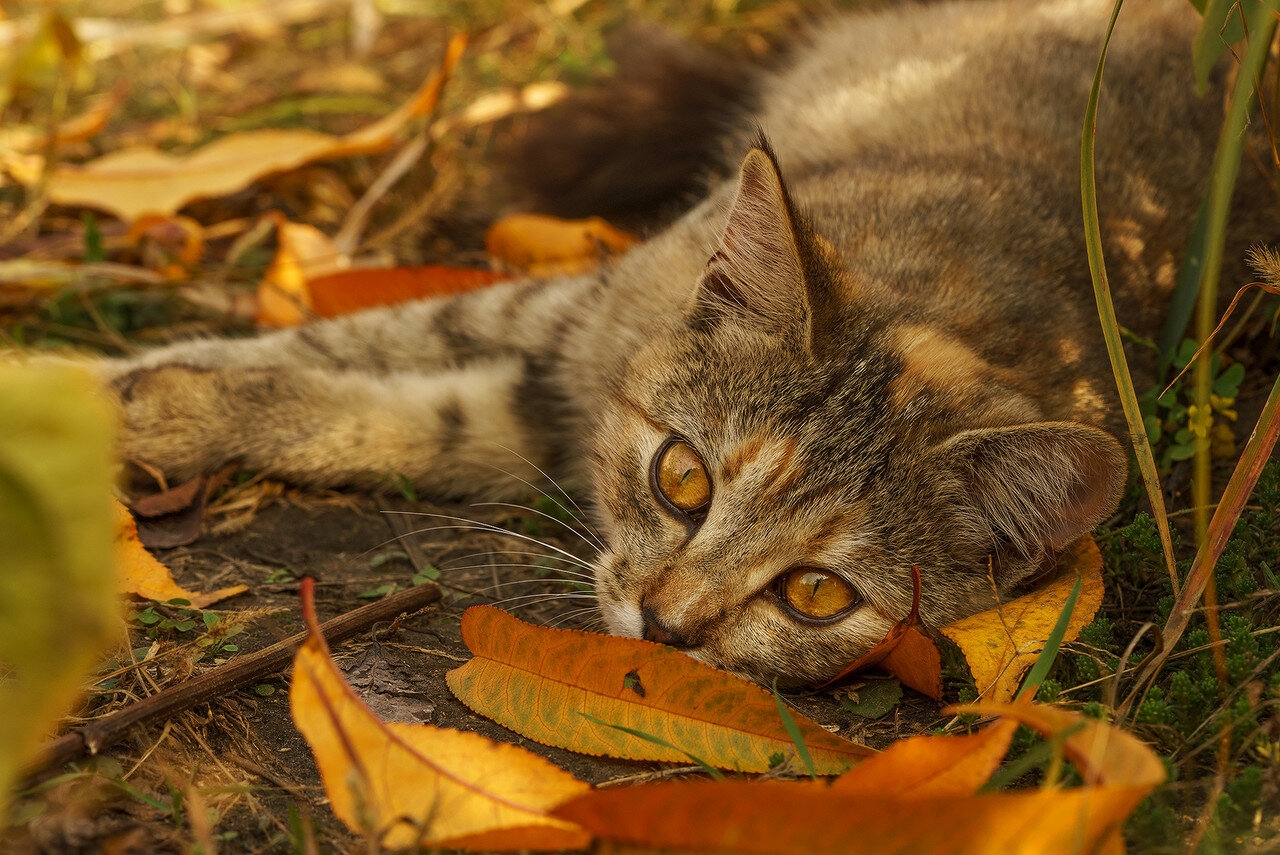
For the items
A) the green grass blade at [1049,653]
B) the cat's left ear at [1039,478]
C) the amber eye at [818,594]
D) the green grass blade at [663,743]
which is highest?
the cat's left ear at [1039,478]

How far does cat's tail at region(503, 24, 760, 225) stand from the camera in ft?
10.5

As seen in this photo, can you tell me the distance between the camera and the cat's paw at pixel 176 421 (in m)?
2.00

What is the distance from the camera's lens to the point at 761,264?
1.78 metres

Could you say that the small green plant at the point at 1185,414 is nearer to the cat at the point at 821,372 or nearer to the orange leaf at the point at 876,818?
the cat at the point at 821,372

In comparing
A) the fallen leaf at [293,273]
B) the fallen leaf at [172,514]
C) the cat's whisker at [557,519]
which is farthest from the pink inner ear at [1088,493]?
the fallen leaf at [293,273]

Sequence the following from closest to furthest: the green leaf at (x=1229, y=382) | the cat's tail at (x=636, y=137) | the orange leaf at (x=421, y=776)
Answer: the orange leaf at (x=421, y=776) → the green leaf at (x=1229, y=382) → the cat's tail at (x=636, y=137)

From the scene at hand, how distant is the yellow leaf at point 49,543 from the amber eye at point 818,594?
106 cm

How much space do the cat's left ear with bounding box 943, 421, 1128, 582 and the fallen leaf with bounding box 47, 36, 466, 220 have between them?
202 cm

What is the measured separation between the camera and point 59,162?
3.20m

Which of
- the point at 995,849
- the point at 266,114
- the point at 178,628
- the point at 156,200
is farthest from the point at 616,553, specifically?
the point at 266,114

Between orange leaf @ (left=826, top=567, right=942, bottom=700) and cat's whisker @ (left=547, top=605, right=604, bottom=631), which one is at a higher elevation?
orange leaf @ (left=826, top=567, right=942, bottom=700)

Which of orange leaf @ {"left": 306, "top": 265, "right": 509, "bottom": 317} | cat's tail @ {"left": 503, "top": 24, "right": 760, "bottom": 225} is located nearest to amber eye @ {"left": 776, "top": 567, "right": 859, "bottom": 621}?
orange leaf @ {"left": 306, "top": 265, "right": 509, "bottom": 317}

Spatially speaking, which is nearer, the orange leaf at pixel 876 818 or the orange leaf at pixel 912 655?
the orange leaf at pixel 876 818

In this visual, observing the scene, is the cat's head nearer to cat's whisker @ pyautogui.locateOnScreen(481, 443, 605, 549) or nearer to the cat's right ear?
the cat's right ear
